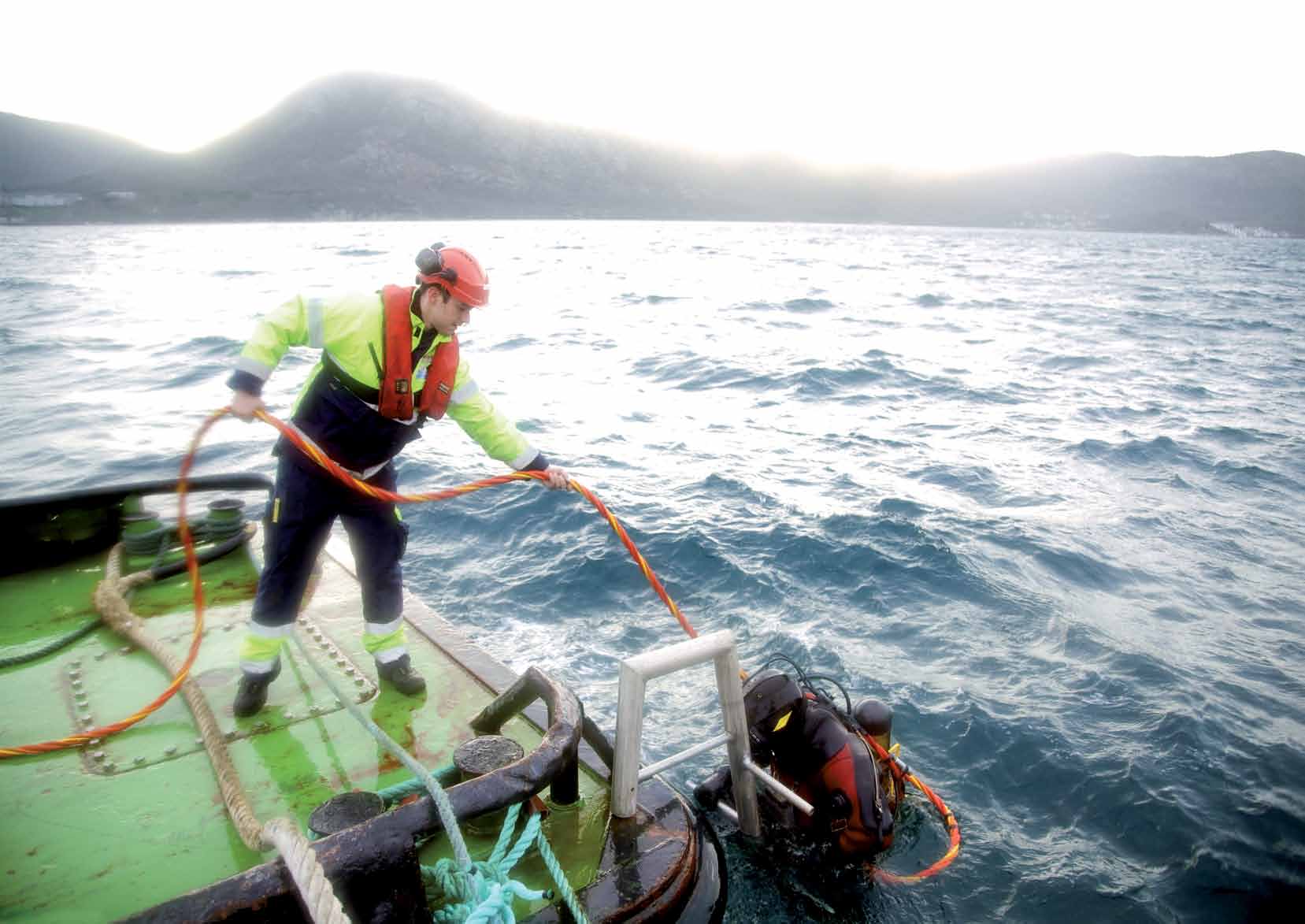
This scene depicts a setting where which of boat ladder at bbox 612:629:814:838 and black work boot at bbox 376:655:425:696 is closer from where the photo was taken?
boat ladder at bbox 612:629:814:838

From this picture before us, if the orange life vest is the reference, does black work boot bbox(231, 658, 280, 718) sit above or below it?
below

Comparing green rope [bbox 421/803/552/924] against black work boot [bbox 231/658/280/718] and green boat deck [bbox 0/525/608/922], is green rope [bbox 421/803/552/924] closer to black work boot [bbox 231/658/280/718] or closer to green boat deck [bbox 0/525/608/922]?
green boat deck [bbox 0/525/608/922]

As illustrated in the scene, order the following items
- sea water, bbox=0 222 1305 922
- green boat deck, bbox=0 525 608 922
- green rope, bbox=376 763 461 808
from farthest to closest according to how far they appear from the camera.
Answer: sea water, bbox=0 222 1305 922, green boat deck, bbox=0 525 608 922, green rope, bbox=376 763 461 808

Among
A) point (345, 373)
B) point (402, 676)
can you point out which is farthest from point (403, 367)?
point (402, 676)

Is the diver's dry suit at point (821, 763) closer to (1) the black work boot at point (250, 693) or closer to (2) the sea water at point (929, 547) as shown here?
(2) the sea water at point (929, 547)

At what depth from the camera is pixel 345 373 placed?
335cm

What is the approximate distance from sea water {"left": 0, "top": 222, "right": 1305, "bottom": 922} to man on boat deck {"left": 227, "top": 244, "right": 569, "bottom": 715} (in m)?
0.34

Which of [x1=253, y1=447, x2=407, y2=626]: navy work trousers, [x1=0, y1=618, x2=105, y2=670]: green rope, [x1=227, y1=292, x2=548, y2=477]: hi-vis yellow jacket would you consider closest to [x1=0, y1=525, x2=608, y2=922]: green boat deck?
[x1=0, y1=618, x2=105, y2=670]: green rope

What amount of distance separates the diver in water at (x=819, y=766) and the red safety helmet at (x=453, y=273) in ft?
7.61

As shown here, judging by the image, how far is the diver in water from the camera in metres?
3.66

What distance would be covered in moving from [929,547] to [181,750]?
23.2 feet

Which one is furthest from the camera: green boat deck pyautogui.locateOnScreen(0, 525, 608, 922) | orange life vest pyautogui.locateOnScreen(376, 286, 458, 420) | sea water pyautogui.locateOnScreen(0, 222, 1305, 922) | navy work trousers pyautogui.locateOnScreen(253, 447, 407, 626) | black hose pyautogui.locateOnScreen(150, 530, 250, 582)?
black hose pyautogui.locateOnScreen(150, 530, 250, 582)

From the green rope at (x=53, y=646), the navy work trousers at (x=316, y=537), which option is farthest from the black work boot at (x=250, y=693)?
the green rope at (x=53, y=646)

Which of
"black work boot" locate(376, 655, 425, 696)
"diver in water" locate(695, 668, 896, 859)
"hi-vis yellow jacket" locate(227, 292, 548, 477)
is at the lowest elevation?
"diver in water" locate(695, 668, 896, 859)
